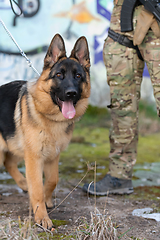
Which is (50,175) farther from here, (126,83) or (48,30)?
(48,30)

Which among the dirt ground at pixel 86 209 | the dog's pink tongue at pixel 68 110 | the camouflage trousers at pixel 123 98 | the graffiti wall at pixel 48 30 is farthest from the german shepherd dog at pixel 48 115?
the graffiti wall at pixel 48 30

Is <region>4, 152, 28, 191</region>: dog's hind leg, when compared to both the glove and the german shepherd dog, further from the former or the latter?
the glove

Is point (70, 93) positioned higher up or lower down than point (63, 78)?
lower down

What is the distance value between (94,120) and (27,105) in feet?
14.3

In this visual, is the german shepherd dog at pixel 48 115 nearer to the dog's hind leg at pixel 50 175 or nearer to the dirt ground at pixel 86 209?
the dog's hind leg at pixel 50 175

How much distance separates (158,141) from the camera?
5.56 metres

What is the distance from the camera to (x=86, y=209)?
99.8 inches

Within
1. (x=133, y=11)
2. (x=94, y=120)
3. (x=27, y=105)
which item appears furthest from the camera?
(x=94, y=120)

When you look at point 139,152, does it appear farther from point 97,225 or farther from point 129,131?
point 97,225

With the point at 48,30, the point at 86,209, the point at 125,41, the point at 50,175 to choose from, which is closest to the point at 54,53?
the point at 125,41

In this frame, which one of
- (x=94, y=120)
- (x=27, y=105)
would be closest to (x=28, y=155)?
(x=27, y=105)

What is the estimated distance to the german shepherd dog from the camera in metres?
2.27

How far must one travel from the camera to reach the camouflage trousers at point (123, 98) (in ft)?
9.27

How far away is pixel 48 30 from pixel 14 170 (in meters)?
4.87
